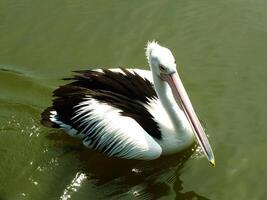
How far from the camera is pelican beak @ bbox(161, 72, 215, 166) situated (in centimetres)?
412

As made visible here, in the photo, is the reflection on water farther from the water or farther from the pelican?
the pelican

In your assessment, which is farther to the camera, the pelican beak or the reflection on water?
the reflection on water

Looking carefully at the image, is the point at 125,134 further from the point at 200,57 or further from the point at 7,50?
the point at 7,50

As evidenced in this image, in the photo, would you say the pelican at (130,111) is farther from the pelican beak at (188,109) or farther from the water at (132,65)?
the water at (132,65)

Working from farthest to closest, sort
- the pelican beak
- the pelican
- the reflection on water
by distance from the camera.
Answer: the reflection on water
the pelican
the pelican beak

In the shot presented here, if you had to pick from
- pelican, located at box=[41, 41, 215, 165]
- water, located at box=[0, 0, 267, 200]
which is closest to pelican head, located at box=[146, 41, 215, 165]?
pelican, located at box=[41, 41, 215, 165]

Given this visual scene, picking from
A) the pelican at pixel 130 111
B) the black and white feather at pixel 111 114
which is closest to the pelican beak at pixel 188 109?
the pelican at pixel 130 111

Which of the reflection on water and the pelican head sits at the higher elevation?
the pelican head

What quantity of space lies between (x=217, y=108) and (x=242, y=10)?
Answer: 153 centimetres

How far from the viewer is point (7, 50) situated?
5836mm

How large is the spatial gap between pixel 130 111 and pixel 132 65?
47.8 inches

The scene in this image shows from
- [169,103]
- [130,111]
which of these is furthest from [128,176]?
[169,103]

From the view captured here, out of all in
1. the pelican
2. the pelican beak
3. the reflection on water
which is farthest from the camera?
the reflection on water

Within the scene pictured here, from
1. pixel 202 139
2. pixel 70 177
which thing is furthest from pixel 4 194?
pixel 202 139
